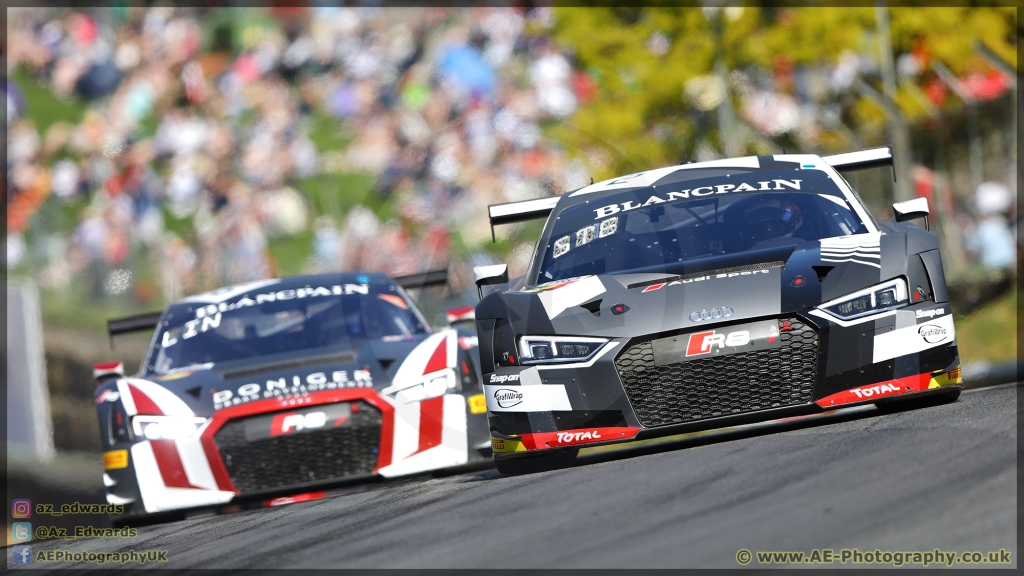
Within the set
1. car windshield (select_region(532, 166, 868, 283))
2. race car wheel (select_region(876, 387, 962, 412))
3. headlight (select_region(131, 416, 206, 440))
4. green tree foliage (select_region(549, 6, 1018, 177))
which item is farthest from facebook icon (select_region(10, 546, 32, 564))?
green tree foliage (select_region(549, 6, 1018, 177))

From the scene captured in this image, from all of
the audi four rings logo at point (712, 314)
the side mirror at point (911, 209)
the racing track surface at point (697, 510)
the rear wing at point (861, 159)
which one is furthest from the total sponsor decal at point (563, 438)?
the rear wing at point (861, 159)

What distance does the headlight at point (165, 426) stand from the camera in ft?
24.7

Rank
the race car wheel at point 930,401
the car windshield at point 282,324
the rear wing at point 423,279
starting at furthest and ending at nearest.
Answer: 1. the rear wing at point 423,279
2. the car windshield at point 282,324
3. the race car wheel at point 930,401

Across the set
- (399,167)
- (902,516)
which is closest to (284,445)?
(902,516)

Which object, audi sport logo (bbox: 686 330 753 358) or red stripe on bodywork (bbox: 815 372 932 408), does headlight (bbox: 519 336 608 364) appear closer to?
audi sport logo (bbox: 686 330 753 358)

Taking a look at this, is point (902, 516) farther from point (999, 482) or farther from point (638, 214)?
point (638, 214)

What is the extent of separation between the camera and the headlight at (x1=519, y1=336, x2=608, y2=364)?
6.03m

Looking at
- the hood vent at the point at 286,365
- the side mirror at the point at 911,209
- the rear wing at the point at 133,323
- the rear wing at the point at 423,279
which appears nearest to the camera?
the side mirror at the point at 911,209

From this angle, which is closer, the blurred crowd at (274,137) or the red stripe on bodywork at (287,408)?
the red stripe on bodywork at (287,408)

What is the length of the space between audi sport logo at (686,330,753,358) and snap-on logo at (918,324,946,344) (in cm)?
87

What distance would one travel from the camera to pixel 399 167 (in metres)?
22.0

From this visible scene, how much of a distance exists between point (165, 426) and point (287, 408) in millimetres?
771

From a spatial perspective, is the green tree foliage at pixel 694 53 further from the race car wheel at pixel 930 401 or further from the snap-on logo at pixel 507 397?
the snap-on logo at pixel 507 397

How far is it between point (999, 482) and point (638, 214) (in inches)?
131
